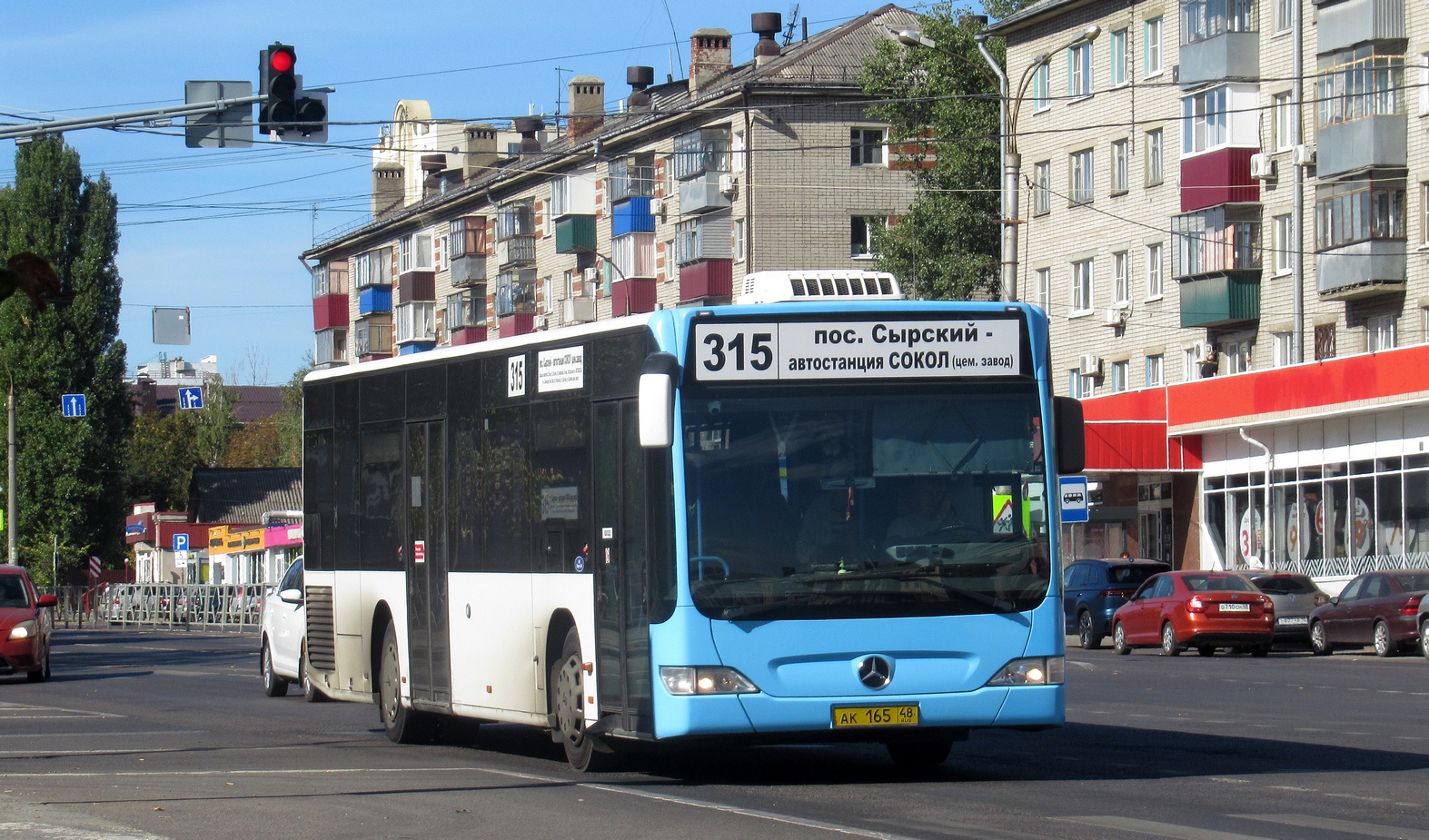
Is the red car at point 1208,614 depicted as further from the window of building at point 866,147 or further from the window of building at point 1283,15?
the window of building at point 866,147

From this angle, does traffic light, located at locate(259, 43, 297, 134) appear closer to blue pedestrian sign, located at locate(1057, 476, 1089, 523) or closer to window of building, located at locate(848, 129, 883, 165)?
blue pedestrian sign, located at locate(1057, 476, 1089, 523)

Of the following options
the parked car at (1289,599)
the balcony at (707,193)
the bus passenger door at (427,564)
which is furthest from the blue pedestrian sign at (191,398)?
the bus passenger door at (427,564)

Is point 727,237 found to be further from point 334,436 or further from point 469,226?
point 334,436

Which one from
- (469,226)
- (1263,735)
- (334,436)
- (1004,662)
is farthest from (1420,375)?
(469,226)

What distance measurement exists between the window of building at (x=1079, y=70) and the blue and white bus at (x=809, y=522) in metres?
42.4

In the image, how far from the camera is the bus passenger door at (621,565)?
40.7 ft

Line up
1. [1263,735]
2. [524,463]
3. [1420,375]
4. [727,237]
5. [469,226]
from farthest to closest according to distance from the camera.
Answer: [469,226], [727,237], [1420,375], [1263,735], [524,463]

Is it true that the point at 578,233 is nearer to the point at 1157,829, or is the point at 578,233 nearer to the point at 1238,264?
the point at 1238,264

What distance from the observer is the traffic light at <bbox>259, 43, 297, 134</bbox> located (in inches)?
783

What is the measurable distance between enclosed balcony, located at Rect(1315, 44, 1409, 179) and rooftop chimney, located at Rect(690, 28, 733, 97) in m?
30.1

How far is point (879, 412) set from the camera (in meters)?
12.4

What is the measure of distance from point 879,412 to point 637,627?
184 centimetres

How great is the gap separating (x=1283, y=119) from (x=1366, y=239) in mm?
4824

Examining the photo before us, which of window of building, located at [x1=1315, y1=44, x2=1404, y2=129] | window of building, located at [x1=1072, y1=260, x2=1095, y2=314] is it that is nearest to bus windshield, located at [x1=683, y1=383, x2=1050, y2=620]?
window of building, located at [x1=1315, y1=44, x2=1404, y2=129]
